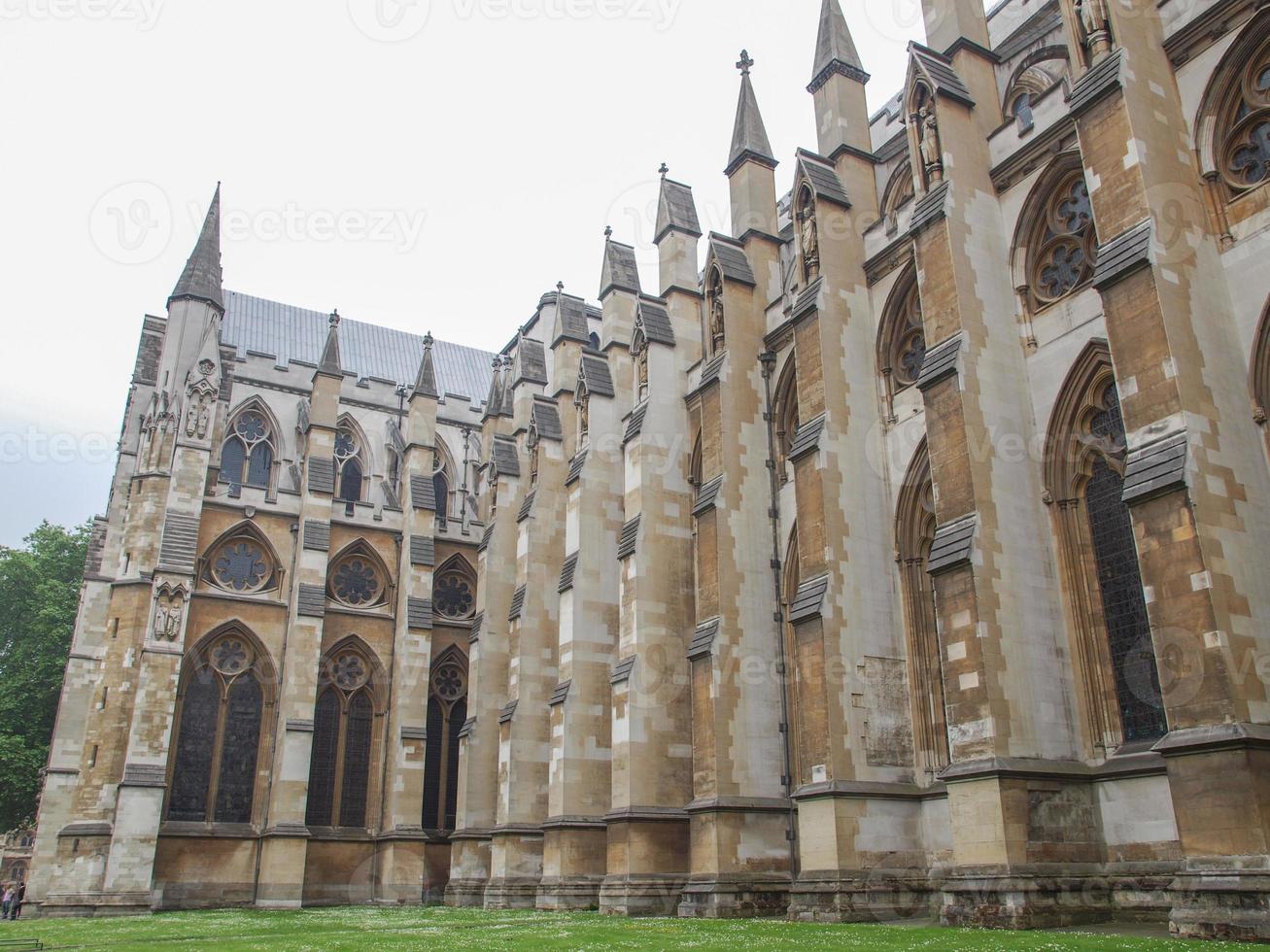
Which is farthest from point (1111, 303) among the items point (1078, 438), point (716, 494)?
point (716, 494)

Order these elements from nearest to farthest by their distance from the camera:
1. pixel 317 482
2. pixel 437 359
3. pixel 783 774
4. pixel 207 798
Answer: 1. pixel 783 774
2. pixel 207 798
3. pixel 317 482
4. pixel 437 359

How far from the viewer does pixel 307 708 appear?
28844mm

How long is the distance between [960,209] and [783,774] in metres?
10.5

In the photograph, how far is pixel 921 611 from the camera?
17.5m

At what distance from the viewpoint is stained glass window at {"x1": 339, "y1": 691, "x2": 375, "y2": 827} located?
30312 mm

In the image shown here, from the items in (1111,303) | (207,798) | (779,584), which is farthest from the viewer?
(207,798)

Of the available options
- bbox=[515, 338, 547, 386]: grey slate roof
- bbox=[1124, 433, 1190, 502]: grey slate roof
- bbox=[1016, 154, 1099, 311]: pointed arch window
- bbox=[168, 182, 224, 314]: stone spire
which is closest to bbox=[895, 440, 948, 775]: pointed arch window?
bbox=[1016, 154, 1099, 311]: pointed arch window

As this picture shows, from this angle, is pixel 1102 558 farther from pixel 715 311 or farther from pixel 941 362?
pixel 715 311

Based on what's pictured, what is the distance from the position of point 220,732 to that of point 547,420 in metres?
12.9

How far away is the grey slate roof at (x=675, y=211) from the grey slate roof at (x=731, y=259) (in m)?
2.82

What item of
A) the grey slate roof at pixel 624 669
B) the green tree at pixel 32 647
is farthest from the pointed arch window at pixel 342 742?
the grey slate roof at pixel 624 669

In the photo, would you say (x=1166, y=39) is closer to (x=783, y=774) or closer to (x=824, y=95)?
(x=824, y=95)

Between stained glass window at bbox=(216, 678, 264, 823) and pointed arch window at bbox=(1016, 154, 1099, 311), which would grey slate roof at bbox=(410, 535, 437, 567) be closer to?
stained glass window at bbox=(216, 678, 264, 823)

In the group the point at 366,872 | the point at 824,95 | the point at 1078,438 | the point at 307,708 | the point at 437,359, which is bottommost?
the point at 366,872
